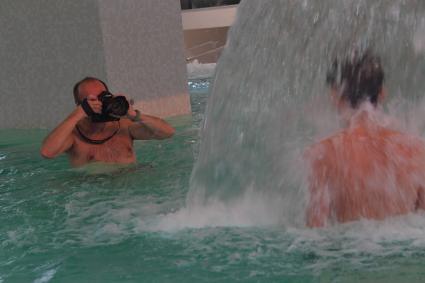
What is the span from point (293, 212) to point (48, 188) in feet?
5.25

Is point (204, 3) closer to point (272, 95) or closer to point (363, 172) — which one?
point (272, 95)

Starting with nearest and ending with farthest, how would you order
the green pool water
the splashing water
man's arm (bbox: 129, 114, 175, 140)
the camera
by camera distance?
the green pool water
the splashing water
the camera
man's arm (bbox: 129, 114, 175, 140)

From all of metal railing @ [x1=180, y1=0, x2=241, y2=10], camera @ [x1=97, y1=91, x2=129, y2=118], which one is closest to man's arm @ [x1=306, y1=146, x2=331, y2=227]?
camera @ [x1=97, y1=91, x2=129, y2=118]

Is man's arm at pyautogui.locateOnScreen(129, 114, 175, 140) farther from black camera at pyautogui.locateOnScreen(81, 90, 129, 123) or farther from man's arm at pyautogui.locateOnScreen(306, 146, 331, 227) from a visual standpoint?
man's arm at pyautogui.locateOnScreen(306, 146, 331, 227)

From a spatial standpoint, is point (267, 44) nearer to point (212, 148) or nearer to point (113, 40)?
point (212, 148)

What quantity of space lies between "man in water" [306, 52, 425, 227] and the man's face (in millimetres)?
1551

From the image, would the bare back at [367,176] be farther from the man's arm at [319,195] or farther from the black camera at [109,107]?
the black camera at [109,107]

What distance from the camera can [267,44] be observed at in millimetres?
3553

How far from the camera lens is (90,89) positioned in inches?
143

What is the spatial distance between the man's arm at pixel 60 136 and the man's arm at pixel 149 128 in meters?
0.33

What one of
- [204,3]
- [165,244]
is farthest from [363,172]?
[204,3]

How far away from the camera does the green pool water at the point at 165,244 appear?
2.08 metres

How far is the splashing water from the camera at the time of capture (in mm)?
2857

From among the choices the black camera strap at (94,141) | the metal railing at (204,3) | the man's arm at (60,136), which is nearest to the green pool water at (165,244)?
the man's arm at (60,136)
